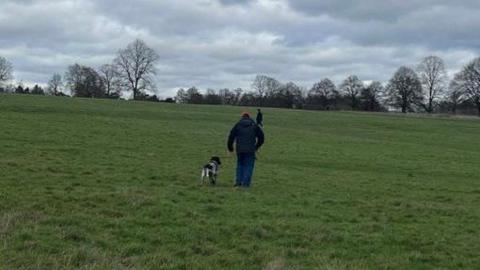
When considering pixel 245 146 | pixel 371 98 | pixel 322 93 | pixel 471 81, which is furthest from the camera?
pixel 322 93

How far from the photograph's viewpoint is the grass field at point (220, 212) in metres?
9.15

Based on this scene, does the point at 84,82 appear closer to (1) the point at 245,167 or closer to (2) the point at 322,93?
(2) the point at 322,93

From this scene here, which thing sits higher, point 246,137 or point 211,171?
point 246,137

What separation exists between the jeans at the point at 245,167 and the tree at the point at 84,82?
120 metres

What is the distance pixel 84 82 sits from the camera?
139 metres

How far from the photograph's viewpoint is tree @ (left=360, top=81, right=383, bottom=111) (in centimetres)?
14638

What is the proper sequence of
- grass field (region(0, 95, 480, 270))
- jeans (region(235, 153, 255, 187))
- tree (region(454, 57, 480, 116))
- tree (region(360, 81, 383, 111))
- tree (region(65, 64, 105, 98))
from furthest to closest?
tree (region(360, 81, 383, 111)) → tree (region(65, 64, 105, 98)) → tree (region(454, 57, 480, 116)) → jeans (region(235, 153, 255, 187)) → grass field (region(0, 95, 480, 270))

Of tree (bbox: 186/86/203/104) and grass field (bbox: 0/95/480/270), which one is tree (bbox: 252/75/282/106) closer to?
tree (bbox: 186/86/203/104)

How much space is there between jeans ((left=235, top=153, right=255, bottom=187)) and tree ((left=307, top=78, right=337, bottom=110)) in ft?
429

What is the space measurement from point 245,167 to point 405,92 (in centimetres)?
12544

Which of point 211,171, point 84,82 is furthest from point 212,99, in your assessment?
point 211,171

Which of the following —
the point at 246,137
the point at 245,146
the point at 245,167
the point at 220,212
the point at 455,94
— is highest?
the point at 455,94

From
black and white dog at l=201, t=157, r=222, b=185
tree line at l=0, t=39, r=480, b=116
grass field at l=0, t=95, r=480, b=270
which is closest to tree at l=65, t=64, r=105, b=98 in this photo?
tree line at l=0, t=39, r=480, b=116

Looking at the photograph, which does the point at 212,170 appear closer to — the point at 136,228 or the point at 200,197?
the point at 200,197
